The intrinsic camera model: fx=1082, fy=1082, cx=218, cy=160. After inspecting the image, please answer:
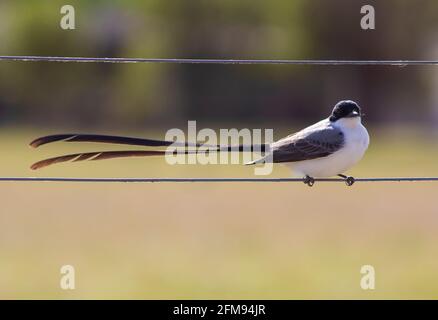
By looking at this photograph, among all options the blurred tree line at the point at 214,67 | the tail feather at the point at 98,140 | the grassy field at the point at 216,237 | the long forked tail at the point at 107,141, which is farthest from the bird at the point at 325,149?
the blurred tree line at the point at 214,67

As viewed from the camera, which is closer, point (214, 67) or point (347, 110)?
point (347, 110)

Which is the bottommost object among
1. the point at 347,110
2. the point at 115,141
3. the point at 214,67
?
the point at 115,141

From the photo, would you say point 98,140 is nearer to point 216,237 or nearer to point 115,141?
point 115,141

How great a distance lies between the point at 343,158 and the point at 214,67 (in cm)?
3543

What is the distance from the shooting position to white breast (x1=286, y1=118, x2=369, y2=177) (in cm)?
716

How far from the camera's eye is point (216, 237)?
23.8 meters

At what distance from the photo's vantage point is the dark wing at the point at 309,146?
7188 mm

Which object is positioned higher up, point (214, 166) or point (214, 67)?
point (214, 67)

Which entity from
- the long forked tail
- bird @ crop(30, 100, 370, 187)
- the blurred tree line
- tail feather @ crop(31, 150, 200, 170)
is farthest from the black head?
the blurred tree line

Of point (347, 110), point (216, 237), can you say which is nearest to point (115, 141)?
point (347, 110)

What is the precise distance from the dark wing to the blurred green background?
9814 mm

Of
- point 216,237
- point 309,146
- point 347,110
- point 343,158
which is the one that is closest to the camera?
point 343,158

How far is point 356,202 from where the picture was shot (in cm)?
2794

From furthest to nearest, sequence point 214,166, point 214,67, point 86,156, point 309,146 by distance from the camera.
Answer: point 214,67, point 214,166, point 309,146, point 86,156
